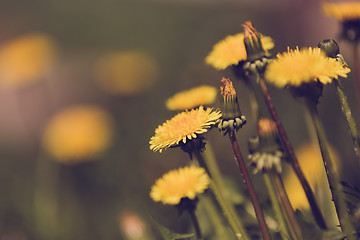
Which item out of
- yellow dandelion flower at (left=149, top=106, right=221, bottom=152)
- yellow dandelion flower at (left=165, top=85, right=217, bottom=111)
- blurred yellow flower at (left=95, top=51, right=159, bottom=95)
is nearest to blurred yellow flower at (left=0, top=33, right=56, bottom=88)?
blurred yellow flower at (left=95, top=51, right=159, bottom=95)

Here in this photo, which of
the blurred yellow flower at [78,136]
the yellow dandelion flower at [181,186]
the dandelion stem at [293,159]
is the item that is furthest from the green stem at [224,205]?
the blurred yellow flower at [78,136]

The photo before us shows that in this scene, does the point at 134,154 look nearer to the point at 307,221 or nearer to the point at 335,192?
the point at 307,221

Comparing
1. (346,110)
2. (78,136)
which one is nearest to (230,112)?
(346,110)

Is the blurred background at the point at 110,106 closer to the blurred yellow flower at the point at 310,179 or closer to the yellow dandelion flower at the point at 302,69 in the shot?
the blurred yellow flower at the point at 310,179

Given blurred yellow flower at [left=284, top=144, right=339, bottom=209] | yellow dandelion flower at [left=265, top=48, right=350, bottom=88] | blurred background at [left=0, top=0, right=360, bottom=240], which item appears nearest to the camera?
yellow dandelion flower at [left=265, top=48, right=350, bottom=88]

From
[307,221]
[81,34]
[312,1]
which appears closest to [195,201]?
[307,221]

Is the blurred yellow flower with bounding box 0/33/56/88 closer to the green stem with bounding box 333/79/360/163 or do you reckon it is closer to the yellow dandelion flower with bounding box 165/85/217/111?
the yellow dandelion flower with bounding box 165/85/217/111
